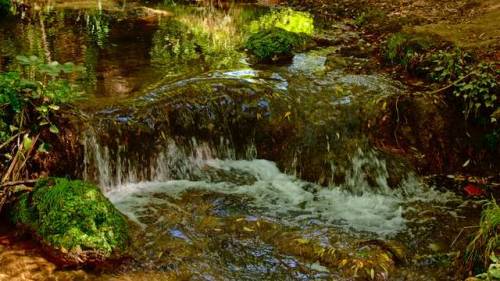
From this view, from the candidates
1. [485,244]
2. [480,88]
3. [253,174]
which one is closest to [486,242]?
[485,244]

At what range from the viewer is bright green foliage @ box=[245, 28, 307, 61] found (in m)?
9.35

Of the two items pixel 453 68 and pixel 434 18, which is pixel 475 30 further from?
pixel 453 68

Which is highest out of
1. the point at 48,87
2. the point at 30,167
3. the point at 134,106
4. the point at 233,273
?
the point at 48,87

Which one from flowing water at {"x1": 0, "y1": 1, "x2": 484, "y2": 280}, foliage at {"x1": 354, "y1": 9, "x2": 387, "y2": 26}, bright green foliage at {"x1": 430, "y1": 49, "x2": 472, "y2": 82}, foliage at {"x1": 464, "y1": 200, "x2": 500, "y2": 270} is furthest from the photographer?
foliage at {"x1": 354, "y1": 9, "x2": 387, "y2": 26}

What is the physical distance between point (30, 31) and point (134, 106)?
19.4 feet

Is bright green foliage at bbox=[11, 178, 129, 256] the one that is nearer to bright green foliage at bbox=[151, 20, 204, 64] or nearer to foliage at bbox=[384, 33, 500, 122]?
bright green foliage at bbox=[151, 20, 204, 64]

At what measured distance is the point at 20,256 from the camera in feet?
15.0

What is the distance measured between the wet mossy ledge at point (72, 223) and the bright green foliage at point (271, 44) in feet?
17.2

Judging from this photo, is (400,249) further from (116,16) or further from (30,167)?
(116,16)

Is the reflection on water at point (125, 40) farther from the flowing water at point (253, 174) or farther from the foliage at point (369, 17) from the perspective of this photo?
the foliage at point (369, 17)

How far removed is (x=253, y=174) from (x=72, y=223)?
2.81 m

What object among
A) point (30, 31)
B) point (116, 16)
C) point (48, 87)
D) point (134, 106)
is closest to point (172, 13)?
point (116, 16)

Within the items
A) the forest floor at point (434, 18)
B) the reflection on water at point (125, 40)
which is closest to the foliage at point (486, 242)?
the forest floor at point (434, 18)

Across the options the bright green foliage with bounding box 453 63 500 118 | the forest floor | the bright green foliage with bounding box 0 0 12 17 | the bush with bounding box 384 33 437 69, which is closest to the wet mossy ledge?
the bright green foliage with bounding box 453 63 500 118
